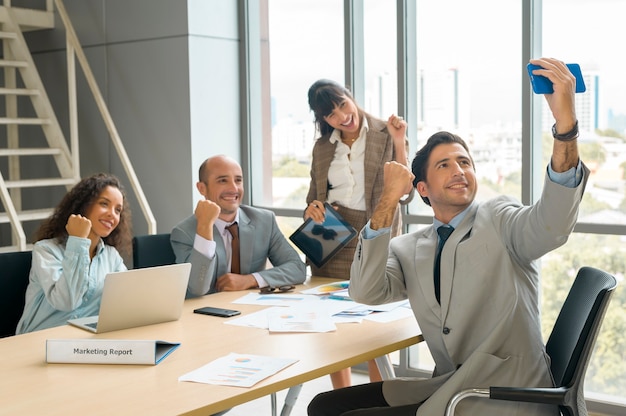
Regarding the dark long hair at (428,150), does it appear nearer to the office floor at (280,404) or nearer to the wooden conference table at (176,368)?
the wooden conference table at (176,368)

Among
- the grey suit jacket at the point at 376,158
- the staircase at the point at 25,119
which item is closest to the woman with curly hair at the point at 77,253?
the grey suit jacket at the point at 376,158

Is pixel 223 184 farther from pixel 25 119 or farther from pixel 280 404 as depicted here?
pixel 25 119

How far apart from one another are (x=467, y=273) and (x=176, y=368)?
2.92 ft

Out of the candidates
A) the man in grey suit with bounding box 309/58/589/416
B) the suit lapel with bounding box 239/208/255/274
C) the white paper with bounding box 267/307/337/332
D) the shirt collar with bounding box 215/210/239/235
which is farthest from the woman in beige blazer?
the man in grey suit with bounding box 309/58/589/416

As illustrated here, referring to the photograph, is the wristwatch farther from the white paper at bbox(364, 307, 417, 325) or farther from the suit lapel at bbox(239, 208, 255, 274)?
the suit lapel at bbox(239, 208, 255, 274)

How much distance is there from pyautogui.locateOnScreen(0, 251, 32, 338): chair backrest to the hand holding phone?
0.69 metres

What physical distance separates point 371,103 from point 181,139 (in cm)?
128

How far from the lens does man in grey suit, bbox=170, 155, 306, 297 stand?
3.37 metres

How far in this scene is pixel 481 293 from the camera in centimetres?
246

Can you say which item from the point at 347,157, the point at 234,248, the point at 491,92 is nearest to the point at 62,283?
the point at 234,248

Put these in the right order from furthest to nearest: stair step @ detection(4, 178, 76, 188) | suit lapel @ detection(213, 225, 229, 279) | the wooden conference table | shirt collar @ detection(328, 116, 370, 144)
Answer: stair step @ detection(4, 178, 76, 188) → shirt collar @ detection(328, 116, 370, 144) → suit lapel @ detection(213, 225, 229, 279) → the wooden conference table

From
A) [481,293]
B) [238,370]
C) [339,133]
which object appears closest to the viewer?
[238,370]

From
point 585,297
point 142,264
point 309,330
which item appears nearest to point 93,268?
point 142,264

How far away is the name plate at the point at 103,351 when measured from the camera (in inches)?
93.4
